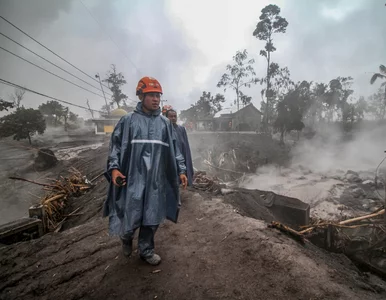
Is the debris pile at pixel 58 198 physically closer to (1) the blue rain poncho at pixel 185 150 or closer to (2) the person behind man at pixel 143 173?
(1) the blue rain poncho at pixel 185 150

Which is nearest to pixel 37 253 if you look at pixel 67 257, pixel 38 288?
pixel 67 257

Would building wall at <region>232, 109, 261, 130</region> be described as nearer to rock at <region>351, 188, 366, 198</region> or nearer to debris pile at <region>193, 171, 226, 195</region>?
rock at <region>351, 188, 366, 198</region>

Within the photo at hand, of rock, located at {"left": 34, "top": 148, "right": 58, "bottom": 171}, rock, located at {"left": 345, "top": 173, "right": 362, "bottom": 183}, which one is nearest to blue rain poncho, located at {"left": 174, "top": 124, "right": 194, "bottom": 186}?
rock, located at {"left": 34, "top": 148, "right": 58, "bottom": 171}

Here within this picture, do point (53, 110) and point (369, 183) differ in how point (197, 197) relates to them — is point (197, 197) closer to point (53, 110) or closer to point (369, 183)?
point (369, 183)

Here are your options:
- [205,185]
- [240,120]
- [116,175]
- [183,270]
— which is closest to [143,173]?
[116,175]

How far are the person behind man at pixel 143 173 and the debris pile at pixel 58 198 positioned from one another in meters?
3.65

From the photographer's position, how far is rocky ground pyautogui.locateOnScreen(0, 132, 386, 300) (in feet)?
6.92

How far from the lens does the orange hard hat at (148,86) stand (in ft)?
7.89

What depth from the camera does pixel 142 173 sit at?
2.27 metres

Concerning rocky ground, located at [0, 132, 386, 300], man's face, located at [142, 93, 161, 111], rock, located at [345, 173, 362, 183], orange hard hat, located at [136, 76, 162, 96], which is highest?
orange hard hat, located at [136, 76, 162, 96]

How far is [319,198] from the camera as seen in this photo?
12711 millimetres

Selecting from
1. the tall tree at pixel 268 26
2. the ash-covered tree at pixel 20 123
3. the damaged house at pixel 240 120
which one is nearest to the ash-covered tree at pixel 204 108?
the damaged house at pixel 240 120

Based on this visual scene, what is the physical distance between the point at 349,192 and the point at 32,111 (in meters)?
27.1

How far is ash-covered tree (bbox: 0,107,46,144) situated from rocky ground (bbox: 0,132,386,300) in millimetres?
21291
